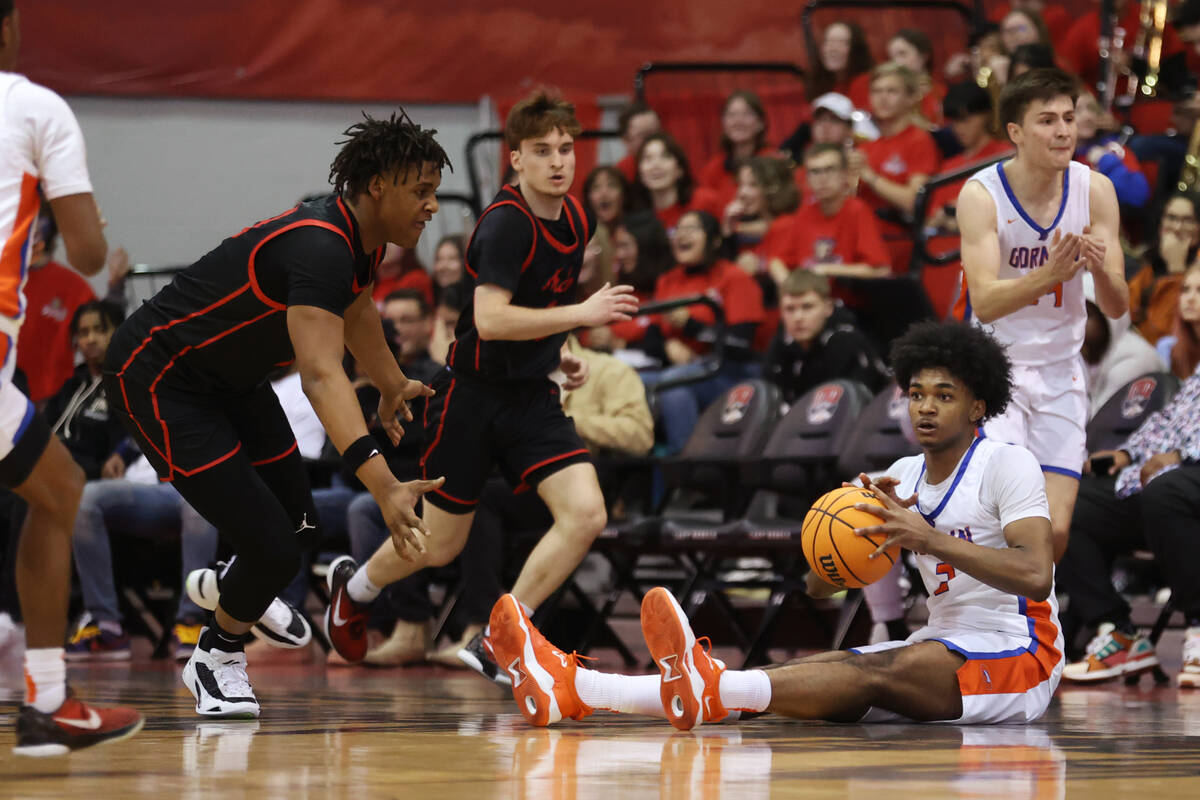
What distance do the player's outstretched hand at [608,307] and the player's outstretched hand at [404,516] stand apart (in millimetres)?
1388

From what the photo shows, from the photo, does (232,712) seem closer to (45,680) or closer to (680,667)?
(45,680)

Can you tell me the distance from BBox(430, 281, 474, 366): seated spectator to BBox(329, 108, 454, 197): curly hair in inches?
167

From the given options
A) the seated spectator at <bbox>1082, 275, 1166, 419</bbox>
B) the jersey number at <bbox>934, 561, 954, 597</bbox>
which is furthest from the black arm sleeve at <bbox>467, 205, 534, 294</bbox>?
the seated spectator at <bbox>1082, 275, 1166, 419</bbox>

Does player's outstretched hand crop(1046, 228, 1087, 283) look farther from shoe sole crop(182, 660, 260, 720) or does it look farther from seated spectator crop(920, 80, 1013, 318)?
seated spectator crop(920, 80, 1013, 318)

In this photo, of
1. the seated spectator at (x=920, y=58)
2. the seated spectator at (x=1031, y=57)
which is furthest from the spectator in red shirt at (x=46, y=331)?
the seated spectator at (x=1031, y=57)

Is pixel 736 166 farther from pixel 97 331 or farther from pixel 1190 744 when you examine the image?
pixel 1190 744

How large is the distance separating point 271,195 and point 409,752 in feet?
31.2

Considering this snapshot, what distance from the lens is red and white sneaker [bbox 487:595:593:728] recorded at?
4.52 meters

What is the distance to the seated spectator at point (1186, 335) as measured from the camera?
715 centimetres

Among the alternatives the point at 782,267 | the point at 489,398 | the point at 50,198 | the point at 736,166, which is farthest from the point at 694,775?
the point at 736,166

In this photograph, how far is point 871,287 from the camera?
905 cm

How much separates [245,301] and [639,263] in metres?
5.60

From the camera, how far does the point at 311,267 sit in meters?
4.45

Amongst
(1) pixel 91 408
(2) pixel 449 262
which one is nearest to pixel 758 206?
(2) pixel 449 262
